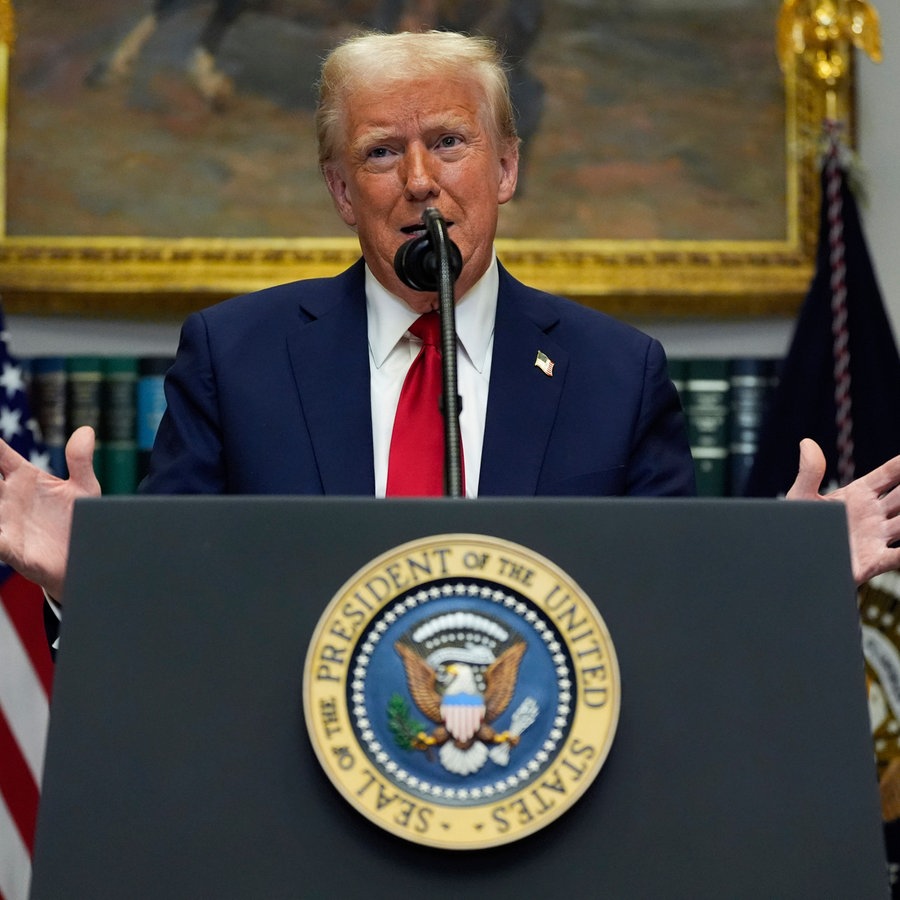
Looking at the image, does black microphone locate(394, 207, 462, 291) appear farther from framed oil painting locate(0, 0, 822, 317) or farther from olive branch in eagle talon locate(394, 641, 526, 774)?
framed oil painting locate(0, 0, 822, 317)

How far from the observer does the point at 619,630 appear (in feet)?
4.43

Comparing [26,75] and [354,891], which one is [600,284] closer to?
[26,75]

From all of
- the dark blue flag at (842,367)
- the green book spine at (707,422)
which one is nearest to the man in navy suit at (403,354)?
the green book spine at (707,422)

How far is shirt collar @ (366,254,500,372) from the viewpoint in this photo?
2318mm

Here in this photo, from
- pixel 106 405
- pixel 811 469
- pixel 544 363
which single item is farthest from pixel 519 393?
pixel 106 405

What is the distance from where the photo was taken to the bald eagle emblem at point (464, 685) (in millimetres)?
1307

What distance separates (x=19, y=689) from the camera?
3721mm

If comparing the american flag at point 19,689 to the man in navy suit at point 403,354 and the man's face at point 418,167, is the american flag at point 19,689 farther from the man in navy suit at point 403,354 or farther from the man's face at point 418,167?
the man's face at point 418,167

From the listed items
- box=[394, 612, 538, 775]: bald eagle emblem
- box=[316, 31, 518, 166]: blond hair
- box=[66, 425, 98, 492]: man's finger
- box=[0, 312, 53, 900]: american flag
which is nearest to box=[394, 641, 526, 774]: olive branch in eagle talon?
box=[394, 612, 538, 775]: bald eagle emblem

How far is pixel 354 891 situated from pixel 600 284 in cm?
308

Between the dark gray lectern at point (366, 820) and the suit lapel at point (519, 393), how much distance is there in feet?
2.22

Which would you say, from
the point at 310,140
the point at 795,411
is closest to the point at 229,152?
the point at 310,140

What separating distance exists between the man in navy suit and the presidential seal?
28.5 inches

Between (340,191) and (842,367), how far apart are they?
1.94 metres
